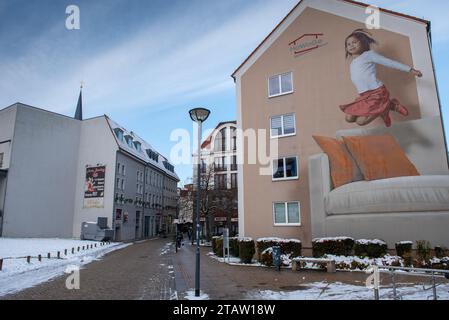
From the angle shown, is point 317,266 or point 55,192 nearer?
point 317,266

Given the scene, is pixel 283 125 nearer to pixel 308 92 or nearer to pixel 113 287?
pixel 308 92

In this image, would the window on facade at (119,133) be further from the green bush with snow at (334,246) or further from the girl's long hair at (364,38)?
the green bush with snow at (334,246)

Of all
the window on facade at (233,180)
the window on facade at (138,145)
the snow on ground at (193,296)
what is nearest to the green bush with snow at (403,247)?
the snow on ground at (193,296)

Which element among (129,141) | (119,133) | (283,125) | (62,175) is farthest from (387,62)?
(129,141)

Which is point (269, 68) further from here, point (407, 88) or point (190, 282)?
point (190, 282)

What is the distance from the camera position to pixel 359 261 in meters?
16.2

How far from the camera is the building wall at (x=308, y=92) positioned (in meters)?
19.2

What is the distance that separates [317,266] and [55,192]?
3848 cm

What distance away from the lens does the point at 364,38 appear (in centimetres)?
2092

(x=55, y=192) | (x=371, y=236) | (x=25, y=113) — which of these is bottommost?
(x=371, y=236)

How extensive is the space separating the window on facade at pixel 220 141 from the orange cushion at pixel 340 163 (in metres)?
40.5

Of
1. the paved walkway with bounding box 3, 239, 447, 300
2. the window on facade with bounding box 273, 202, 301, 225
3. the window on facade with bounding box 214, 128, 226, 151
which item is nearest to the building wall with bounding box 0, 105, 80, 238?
the window on facade with bounding box 214, 128, 226, 151

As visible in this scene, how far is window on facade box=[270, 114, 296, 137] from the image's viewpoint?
73.7 ft
